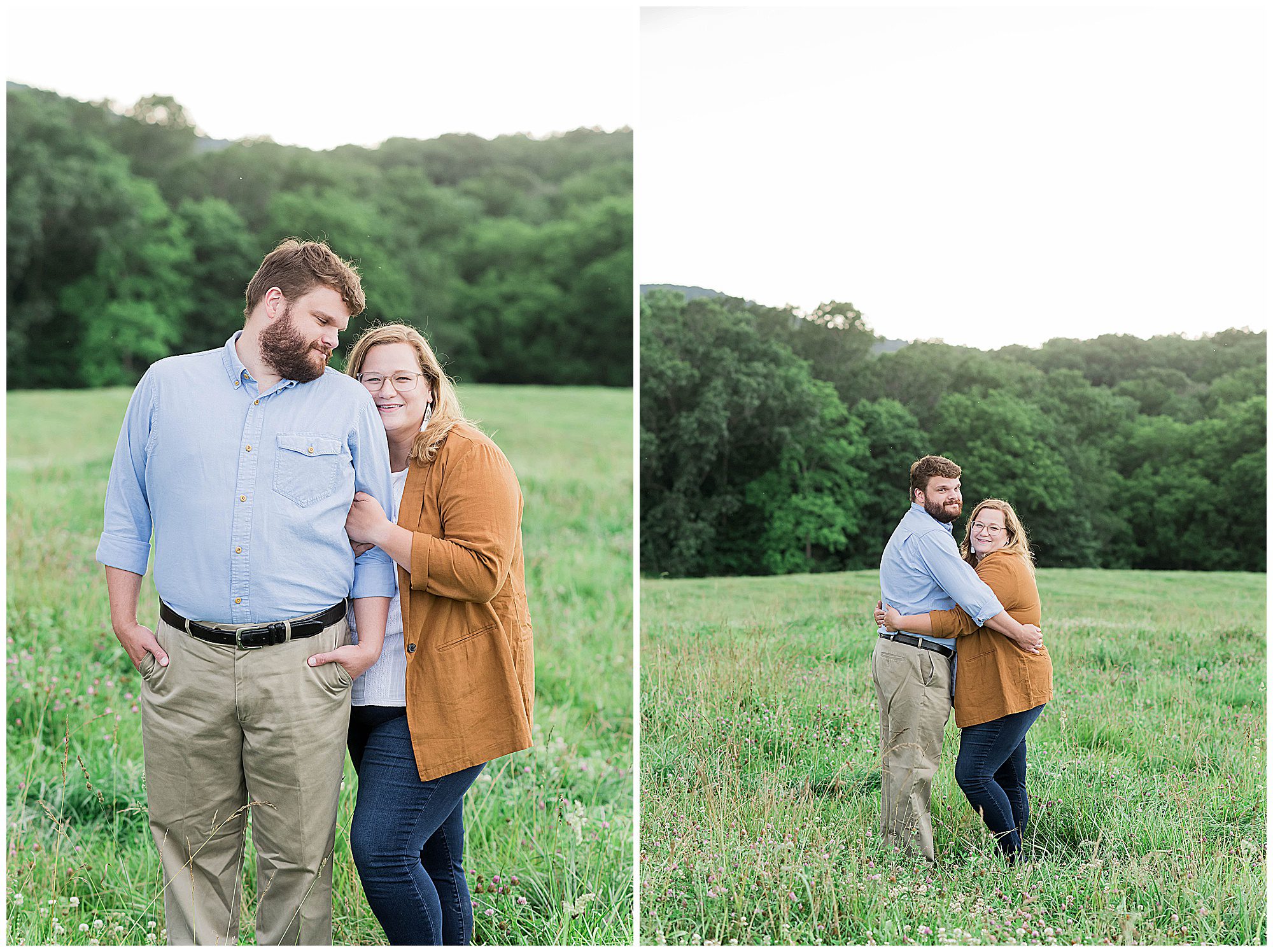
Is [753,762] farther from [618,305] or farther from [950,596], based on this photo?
[618,305]

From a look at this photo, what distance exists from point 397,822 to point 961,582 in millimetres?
1531

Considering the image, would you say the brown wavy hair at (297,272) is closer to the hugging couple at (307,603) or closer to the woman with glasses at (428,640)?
the hugging couple at (307,603)

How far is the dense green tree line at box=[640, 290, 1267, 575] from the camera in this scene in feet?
10.5

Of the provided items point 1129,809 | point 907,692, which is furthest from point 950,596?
point 1129,809

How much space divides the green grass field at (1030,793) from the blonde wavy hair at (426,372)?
1.63 metres

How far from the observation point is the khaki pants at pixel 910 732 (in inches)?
98.3

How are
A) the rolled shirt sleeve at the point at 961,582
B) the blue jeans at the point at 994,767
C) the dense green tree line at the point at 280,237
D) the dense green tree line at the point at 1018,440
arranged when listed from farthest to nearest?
the dense green tree line at the point at 280,237, the dense green tree line at the point at 1018,440, the blue jeans at the point at 994,767, the rolled shirt sleeve at the point at 961,582

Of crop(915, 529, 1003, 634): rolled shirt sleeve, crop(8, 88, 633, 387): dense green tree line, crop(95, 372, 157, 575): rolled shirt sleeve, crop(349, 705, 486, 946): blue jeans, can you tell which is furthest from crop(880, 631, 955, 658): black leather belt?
crop(8, 88, 633, 387): dense green tree line

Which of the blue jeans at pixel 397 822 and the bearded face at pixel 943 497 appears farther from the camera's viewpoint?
the bearded face at pixel 943 497

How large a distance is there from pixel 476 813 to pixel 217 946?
1.17m

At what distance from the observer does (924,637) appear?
2.51 m

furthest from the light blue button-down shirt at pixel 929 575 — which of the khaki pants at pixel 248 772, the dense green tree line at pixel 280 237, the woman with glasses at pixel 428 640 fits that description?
the dense green tree line at pixel 280 237

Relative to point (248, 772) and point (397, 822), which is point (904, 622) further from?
point (248, 772)

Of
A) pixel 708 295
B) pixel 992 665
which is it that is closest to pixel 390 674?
pixel 992 665
